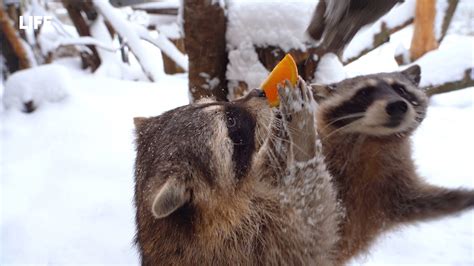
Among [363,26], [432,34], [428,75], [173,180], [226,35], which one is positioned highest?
[363,26]

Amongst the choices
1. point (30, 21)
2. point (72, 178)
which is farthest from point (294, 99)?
point (30, 21)

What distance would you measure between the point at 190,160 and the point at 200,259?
15.0 inches

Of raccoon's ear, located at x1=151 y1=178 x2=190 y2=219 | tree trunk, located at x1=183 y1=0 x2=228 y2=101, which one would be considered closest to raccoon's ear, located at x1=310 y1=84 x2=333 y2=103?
tree trunk, located at x1=183 y1=0 x2=228 y2=101

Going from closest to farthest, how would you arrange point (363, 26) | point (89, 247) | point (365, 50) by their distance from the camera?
point (363, 26) → point (89, 247) → point (365, 50)

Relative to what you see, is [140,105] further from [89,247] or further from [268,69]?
[268,69]

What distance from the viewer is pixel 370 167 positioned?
82.0 inches

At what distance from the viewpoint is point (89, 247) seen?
2.93 m

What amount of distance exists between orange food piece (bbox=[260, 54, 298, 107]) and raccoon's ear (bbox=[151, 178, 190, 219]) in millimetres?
511

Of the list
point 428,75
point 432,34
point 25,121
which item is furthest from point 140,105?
point 432,34

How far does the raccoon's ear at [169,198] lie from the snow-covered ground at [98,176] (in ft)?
2.42

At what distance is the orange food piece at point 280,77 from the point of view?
156cm

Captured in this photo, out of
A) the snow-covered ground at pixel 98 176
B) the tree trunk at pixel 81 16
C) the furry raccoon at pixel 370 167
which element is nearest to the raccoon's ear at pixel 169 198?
the snow-covered ground at pixel 98 176

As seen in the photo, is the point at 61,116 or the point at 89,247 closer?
the point at 89,247

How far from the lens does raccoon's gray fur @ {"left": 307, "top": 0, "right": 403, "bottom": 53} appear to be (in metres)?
1.84
